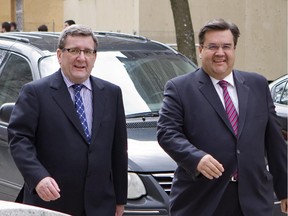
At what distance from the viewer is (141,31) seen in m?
19.5

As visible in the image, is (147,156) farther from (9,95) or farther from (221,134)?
(9,95)

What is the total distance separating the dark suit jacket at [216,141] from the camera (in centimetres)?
433

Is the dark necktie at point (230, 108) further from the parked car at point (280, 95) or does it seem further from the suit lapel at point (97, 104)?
the parked car at point (280, 95)

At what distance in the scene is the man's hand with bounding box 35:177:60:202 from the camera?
4176 mm

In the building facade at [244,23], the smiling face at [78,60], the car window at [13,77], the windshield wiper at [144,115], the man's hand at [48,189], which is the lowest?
the building facade at [244,23]

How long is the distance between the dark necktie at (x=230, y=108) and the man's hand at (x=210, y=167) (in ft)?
1.12

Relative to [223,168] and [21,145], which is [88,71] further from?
[223,168]

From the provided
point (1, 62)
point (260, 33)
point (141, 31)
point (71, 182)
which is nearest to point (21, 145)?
point (71, 182)

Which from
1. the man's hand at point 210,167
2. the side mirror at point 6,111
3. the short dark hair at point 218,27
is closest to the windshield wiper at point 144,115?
the side mirror at point 6,111

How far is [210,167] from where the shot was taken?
4.09 metres

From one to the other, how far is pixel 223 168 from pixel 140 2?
50.7 feet

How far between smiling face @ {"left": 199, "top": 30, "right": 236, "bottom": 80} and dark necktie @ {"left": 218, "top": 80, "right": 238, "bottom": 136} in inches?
2.3

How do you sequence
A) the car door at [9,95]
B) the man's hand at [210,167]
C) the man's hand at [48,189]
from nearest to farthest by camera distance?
the man's hand at [210,167] < the man's hand at [48,189] < the car door at [9,95]

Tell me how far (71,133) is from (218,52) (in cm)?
96
